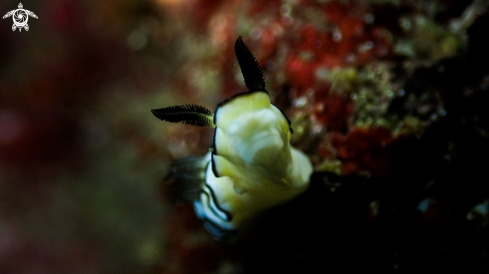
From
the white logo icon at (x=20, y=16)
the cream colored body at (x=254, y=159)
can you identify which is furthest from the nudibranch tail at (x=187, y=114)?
the white logo icon at (x=20, y=16)

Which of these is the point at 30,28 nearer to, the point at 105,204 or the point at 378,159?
the point at 105,204

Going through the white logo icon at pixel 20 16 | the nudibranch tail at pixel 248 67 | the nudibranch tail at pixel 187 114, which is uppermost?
the white logo icon at pixel 20 16

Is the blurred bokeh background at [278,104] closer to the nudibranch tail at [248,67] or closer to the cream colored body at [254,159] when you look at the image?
the cream colored body at [254,159]

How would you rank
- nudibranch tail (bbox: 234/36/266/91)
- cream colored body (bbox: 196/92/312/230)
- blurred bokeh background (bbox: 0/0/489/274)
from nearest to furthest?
cream colored body (bbox: 196/92/312/230)
nudibranch tail (bbox: 234/36/266/91)
blurred bokeh background (bbox: 0/0/489/274)

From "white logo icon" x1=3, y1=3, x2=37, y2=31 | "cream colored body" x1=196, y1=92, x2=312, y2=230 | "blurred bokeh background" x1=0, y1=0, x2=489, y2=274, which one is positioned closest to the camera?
"cream colored body" x1=196, y1=92, x2=312, y2=230

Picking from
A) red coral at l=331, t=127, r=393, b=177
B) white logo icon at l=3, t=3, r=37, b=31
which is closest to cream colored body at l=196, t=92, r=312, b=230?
red coral at l=331, t=127, r=393, b=177

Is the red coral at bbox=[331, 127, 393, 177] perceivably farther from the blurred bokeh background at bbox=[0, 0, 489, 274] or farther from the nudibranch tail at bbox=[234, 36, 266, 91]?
the nudibranch tail at bbox=[234, 36, 266, 91]

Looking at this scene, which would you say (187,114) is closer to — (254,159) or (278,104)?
(254,159)

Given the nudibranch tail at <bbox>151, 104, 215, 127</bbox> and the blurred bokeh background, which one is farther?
the blurred bokeh background
